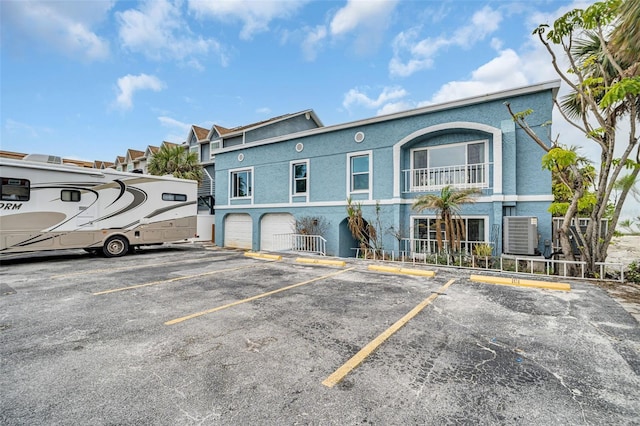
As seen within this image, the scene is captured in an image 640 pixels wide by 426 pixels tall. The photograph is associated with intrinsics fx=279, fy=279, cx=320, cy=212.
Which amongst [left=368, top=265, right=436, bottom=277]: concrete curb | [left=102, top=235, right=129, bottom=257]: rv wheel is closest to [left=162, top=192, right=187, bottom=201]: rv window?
[left=102, top=235, right=129, bottom=257]: rv wheel

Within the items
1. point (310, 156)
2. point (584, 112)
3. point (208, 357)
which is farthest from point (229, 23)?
point (208, 357)

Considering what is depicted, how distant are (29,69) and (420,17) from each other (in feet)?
57.2

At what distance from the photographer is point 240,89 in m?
17.9

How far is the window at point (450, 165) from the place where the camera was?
9352 millimetres

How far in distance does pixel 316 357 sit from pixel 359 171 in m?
9.24

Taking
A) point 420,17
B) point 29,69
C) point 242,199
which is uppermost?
point 420,17

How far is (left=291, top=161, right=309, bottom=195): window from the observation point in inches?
508

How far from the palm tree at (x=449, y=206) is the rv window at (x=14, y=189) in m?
12.5

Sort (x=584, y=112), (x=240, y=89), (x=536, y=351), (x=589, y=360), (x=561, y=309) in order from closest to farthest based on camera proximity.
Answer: (x=589, y=360) < (x=536, y=351) < (x=561, y=309) < (x=584, y=112) < (x=240, y=89)

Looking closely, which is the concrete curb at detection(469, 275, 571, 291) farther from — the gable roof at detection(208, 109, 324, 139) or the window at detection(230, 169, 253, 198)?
the gable roof at detection(208, 109, 324, 139)

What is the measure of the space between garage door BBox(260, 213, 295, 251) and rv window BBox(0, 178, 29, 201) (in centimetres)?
862

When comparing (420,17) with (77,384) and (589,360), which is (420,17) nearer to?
(589,360)

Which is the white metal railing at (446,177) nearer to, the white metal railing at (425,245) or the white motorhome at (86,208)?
the white metal railing at (425,245)

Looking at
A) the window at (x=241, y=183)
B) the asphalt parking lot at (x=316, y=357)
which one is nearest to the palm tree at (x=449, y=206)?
the asphalt parking lot at (x=316, y=357)
